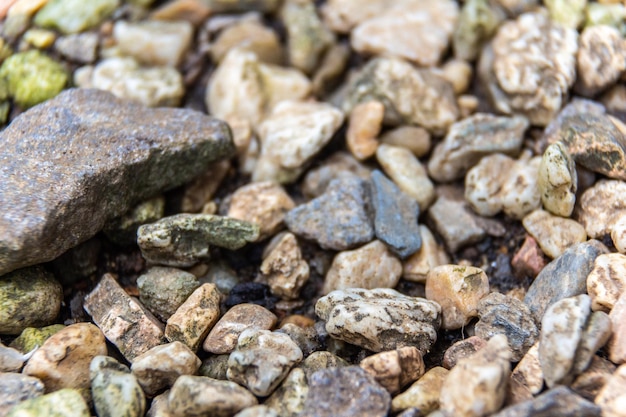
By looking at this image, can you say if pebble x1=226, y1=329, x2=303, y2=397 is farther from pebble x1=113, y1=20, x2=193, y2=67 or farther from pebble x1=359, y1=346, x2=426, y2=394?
pebble x1=113, y1=20, x2=193, y2=67

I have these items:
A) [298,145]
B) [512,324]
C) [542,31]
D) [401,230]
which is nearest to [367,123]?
[298,145]

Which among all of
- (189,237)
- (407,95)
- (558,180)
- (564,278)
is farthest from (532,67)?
(189,237)

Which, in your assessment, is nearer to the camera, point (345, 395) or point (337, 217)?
point (345, 395)

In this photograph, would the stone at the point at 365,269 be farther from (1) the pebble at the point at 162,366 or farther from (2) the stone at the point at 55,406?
(2) the stone at the point at 55,406

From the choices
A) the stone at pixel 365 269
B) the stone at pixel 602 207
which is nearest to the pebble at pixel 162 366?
the stone at pixel 365 269

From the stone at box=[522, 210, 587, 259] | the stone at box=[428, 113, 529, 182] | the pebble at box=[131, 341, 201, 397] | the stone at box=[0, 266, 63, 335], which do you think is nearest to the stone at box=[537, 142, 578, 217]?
the stone at box=[522, 210, 587, 259]

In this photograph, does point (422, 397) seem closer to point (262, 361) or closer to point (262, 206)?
point (262, 361)
